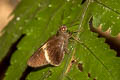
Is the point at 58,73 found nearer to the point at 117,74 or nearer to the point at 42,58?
the point at 42,58

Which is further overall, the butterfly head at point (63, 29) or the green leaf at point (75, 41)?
the butterfly head at point (63, 29)

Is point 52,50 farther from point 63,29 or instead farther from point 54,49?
point 63,29

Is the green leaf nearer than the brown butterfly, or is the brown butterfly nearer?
the green leaf

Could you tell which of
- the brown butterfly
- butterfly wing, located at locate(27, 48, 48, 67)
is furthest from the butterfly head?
butterfly wing, located at locate(27, 48, 48, 67)

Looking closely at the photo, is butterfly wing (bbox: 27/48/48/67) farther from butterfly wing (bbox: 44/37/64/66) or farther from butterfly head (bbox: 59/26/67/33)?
butterfly head (bbox: 59/26/67/33)

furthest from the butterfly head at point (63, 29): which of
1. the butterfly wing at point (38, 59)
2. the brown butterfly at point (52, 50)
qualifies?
the butterfly wing at point (38, 59)

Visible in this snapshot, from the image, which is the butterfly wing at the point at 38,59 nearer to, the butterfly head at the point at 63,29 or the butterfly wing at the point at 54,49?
the butterfly wing at the point at 54,49
